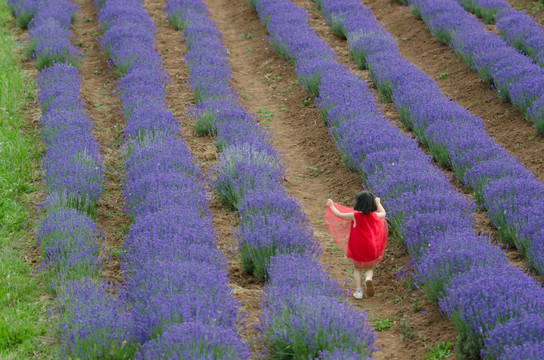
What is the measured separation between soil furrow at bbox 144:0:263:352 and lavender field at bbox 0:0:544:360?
26 millimetres

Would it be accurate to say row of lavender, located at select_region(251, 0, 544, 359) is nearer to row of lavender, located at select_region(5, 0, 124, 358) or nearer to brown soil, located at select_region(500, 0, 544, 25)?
row of lavender, located at select_region(5, 0, 124, 358)

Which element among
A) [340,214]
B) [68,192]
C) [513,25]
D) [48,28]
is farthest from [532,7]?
[68,192]

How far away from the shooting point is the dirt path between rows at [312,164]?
4.96 meters

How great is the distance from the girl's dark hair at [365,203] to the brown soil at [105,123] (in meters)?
1.89

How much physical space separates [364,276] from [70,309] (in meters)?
2.31

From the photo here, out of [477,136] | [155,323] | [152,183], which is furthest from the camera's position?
[477,136]

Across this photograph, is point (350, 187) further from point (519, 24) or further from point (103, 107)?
point (519, 24)

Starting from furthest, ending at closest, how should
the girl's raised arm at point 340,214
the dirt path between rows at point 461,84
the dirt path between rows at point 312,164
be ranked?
the dirt path between rows at point 461,84 → the girl's raised arm at point 340,214 → the dirt path between rows at point 312,164

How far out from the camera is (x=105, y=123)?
8789 mm

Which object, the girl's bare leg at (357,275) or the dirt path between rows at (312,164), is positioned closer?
the dirt path between rows at (312,164)

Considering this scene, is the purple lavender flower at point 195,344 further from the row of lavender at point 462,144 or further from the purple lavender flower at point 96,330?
the row of lavender at point 462,144

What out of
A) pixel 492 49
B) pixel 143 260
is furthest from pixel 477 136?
pixel 143 260

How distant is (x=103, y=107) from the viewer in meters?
9.28

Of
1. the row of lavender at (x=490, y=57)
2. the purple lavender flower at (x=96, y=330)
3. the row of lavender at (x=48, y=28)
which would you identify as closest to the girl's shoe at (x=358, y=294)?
the purple lavender flower at (x=96, y=330)
